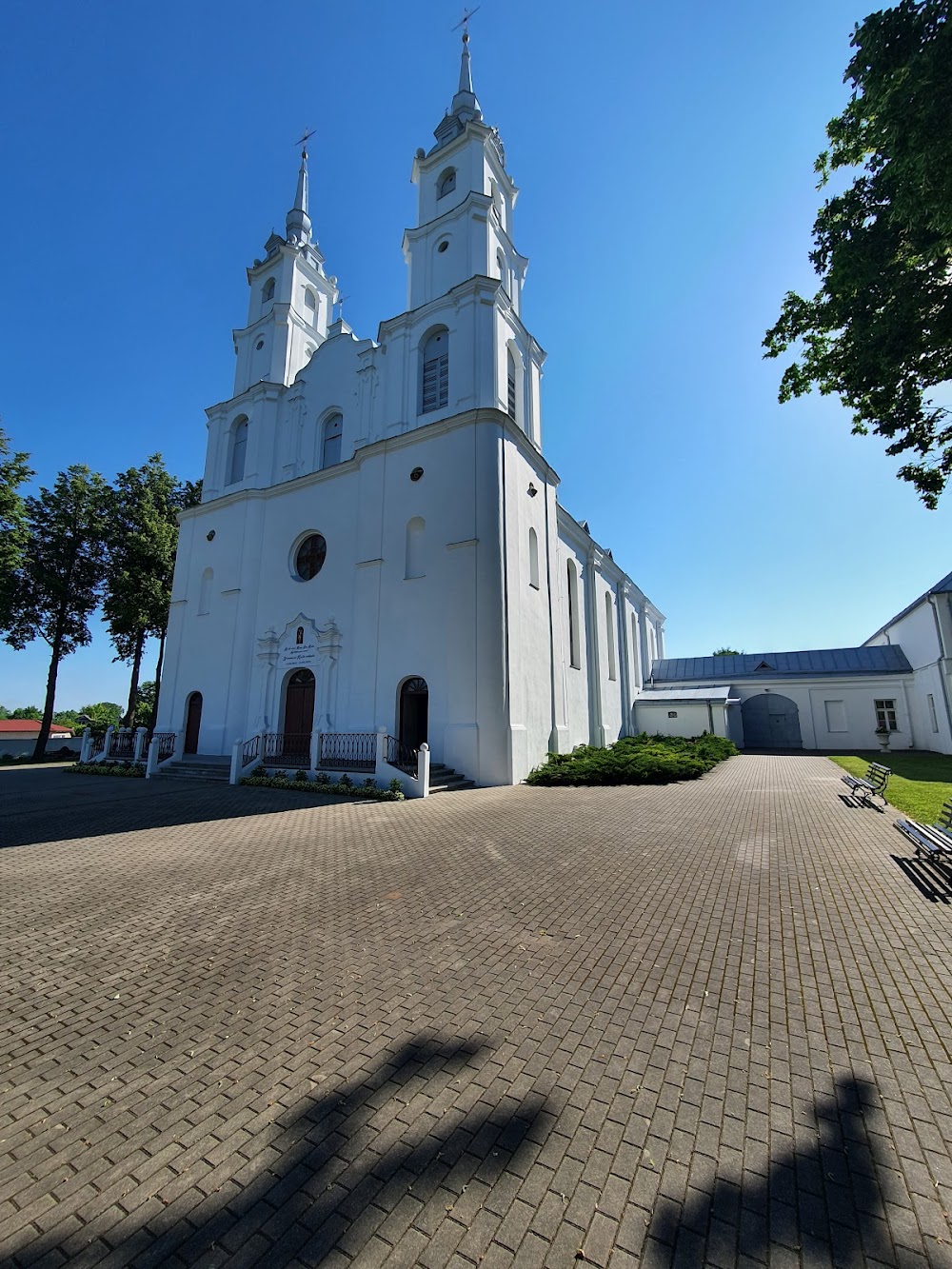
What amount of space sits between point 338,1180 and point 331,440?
22.5 meters

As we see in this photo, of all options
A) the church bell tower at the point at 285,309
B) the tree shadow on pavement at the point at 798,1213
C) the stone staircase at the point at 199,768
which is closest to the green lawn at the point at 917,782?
the tree shadow on pavement at the point at 798,1213

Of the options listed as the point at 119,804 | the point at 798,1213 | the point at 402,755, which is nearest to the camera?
the point at 798,1213

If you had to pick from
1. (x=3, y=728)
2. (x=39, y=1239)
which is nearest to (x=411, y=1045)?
(x=39, y=1239)

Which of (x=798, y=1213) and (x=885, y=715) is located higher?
(x=885, y=715)

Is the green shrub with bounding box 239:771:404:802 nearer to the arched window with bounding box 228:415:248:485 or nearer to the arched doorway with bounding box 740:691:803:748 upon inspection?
the arched window with bounding box 228:415:248:485

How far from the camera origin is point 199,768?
17844 mm

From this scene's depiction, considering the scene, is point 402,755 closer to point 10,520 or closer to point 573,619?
point 573,619

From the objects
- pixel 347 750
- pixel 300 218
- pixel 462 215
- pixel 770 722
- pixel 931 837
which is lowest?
pixel 931 837

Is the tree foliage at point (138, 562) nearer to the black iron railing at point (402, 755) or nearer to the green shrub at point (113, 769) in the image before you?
the green shrub at point (113, 769)

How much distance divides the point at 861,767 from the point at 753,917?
18.1m

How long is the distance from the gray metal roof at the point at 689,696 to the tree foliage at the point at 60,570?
31.9 metres

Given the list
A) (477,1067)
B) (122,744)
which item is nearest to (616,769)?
(477,1067)

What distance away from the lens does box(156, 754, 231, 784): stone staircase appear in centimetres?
1698

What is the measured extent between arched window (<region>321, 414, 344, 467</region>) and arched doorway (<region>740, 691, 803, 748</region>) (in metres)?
27.4
